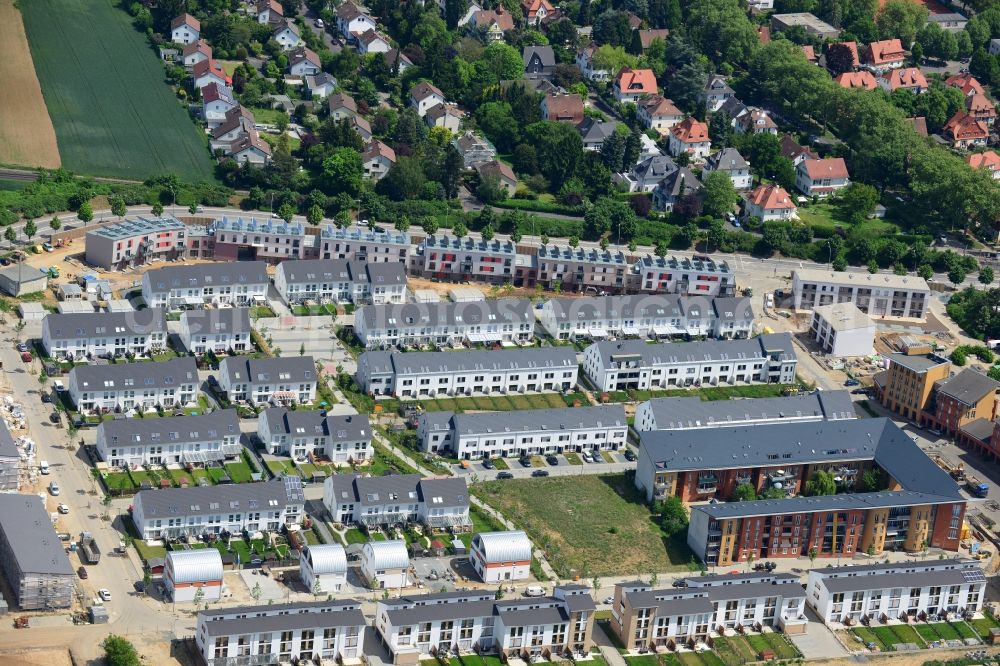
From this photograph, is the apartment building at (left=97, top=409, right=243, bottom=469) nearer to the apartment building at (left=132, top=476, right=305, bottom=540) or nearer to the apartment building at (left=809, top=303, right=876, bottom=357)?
the apartment building at (left=132, top=476, right=305, bottom=540)

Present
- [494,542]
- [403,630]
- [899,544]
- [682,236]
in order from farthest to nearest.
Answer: [682,236], [899,544], [494,542], [403,630]

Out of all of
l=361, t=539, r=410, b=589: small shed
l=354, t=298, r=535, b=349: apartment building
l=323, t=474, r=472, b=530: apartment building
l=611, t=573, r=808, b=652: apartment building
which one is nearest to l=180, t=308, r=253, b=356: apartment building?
l=354, t=298, r=535, b=349: apartment building

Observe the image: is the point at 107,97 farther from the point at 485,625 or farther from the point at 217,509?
the point at 485,625

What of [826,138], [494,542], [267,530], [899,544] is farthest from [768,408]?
[826,138]

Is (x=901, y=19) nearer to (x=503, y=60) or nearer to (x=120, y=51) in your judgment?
(x=503, y=60)

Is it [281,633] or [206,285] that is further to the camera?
[206,285]

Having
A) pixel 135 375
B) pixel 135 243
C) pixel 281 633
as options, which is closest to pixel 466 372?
pixel 135 375
